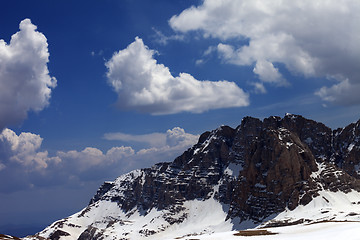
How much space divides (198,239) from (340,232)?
2277 cm

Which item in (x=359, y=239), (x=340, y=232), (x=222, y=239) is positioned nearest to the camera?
(x=359, y=239)

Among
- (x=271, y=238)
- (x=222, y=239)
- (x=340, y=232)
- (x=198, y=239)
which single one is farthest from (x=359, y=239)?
(x=198, y=239)

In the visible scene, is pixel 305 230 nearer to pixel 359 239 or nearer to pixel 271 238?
pixel 271 238

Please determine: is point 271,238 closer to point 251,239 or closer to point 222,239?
point 251,239

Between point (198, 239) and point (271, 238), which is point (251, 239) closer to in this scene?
point (271, 238)

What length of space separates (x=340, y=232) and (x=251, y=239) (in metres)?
13.4

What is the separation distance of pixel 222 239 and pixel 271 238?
8058 millimetres

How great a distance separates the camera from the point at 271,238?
2207 inches

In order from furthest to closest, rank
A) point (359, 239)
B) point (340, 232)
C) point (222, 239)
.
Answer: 1. point (222, 239)
2. point (340, 232)
3. point (359, 239)

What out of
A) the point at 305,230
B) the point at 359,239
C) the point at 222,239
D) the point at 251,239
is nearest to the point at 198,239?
the point at 222,239

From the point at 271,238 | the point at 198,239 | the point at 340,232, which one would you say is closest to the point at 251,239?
the point at 271,238

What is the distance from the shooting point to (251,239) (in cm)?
5631

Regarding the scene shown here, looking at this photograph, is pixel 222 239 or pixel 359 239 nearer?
pixel 359 239

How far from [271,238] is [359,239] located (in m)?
13.4
